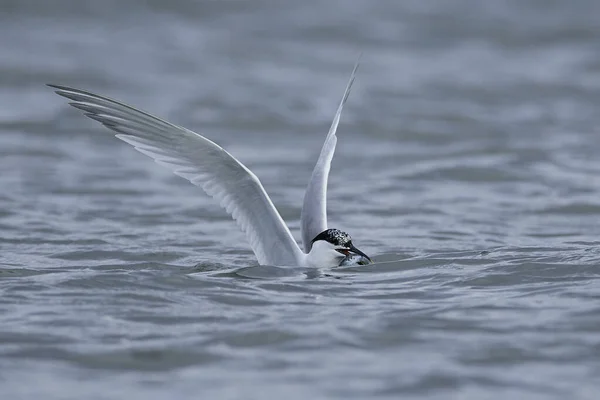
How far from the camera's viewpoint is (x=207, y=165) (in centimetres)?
842

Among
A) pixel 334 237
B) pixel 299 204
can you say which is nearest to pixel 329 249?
pixel 334 237

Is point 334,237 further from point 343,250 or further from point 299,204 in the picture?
point 299,204

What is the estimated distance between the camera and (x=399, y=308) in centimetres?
749

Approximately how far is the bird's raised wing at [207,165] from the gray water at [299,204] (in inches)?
10.4

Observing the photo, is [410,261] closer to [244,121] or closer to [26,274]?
[26,274]

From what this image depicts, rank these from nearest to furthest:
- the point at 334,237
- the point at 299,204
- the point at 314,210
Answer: the point at 334,237 → the point at 314,210 → the point at 299,204

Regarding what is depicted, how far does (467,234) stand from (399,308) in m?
3.38

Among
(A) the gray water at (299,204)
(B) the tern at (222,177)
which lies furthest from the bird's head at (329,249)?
(A) the gray water at (299,204)

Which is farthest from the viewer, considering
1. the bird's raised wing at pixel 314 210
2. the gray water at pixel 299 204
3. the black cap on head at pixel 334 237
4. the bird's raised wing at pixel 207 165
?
the bird's raised wing at pixel 314 210

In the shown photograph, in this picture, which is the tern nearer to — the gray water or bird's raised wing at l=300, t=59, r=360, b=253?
bird's raised wing at l=300, t=59, r=360, b=253

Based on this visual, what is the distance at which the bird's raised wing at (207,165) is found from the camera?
325 inches

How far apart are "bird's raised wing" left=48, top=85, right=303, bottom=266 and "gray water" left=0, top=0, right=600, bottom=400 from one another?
0.26m

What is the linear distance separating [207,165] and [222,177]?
0.48 feet

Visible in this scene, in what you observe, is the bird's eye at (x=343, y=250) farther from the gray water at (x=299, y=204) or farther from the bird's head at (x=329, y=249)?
the gray water at (x=299, y=204)
